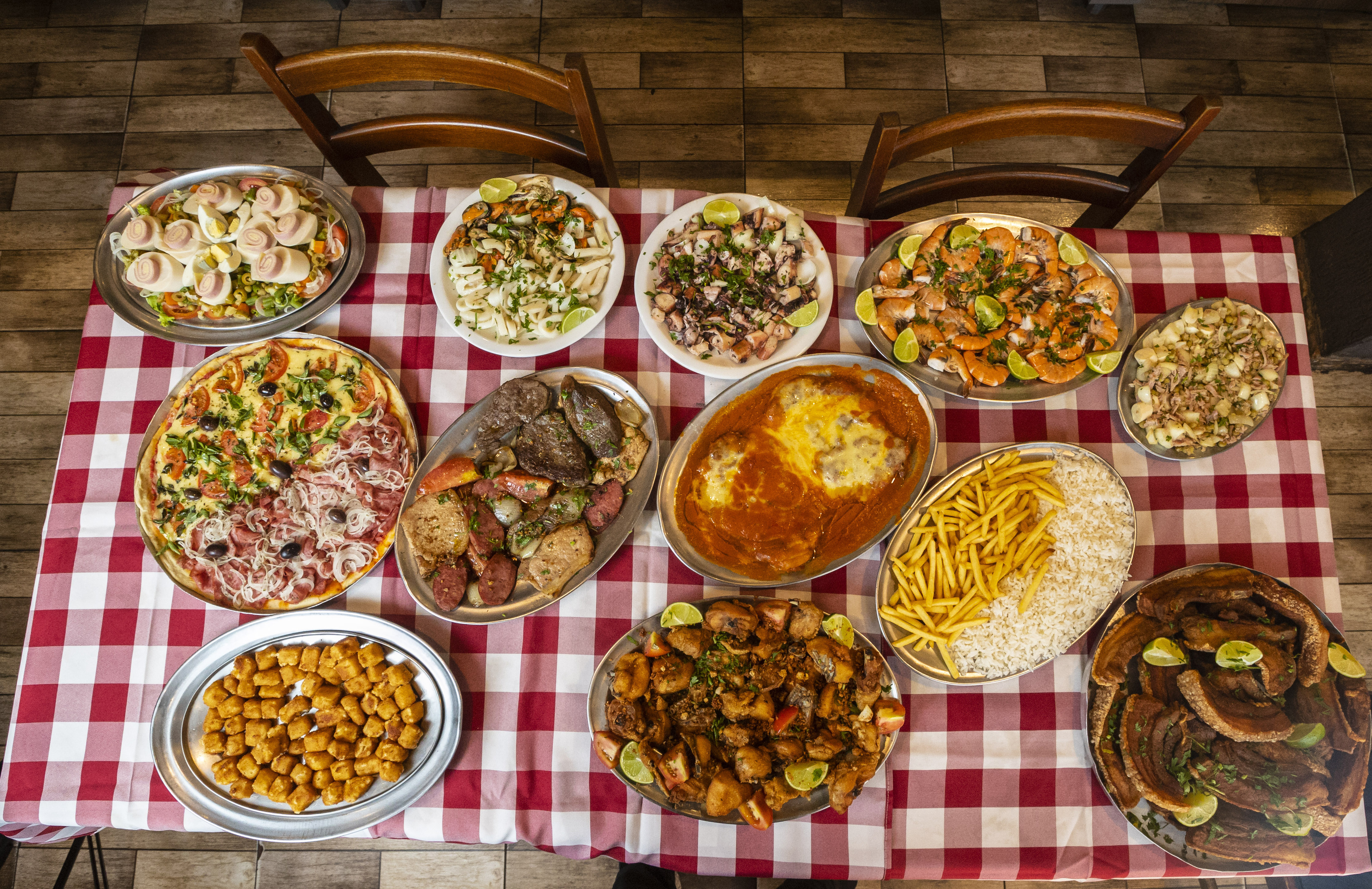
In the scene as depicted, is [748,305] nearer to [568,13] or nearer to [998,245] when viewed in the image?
[998,245]

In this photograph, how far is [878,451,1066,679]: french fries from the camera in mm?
2604

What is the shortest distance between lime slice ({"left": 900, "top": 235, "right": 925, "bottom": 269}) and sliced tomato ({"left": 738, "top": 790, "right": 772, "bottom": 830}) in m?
2.16

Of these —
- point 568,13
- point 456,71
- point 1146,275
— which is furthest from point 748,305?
point 568,13

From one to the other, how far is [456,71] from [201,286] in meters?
1.34

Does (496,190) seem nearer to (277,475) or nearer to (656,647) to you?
(277,475)

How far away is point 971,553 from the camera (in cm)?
262

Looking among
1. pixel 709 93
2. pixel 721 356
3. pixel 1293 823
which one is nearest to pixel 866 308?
pixel 721 356

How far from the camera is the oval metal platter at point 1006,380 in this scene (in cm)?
270

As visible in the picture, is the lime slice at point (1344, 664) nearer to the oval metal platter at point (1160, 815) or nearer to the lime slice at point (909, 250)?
the oval metal platter at point (1160, 815)

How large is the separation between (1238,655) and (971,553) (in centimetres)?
100

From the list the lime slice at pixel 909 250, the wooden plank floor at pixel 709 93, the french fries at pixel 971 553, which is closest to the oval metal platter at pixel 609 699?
the french fries at pixel 971 553

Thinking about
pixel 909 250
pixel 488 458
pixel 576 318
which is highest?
pixel 909 250

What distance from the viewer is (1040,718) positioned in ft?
8.82

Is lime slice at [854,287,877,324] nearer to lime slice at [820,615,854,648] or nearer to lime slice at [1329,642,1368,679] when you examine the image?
lime slice at [820,615,854,648]
